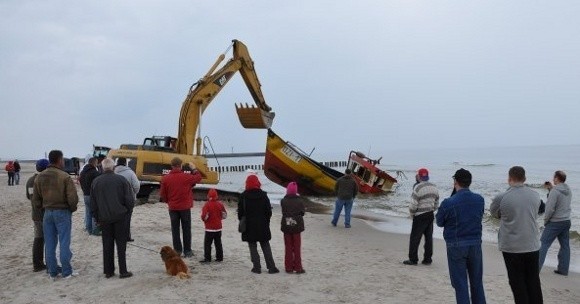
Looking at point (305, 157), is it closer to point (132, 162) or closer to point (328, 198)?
point (328, 198)

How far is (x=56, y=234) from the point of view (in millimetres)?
6812

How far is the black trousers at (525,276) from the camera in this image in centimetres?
515

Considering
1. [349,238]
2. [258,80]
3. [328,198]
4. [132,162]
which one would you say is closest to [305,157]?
[328,198]

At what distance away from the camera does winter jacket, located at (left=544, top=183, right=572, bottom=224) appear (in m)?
7.35

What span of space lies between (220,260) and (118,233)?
6.13ft

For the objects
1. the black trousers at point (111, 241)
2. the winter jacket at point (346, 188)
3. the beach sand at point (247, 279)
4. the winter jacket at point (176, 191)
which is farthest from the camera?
the winter jacket at point (346, 188)

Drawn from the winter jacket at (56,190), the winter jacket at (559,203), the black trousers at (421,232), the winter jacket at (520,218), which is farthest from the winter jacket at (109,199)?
the winter jacket at (559,203)

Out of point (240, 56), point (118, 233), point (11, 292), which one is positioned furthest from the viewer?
point (240, 56)

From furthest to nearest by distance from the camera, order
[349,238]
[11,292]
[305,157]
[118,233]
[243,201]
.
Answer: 1. [305,157]
2. [349,238]
3. [243,201]
4. [118,233]
5. [11,292]

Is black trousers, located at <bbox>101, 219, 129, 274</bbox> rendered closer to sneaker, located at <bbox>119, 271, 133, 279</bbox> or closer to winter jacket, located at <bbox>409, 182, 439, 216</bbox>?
sneaker, located at <bbox>119, 271, 133, 279</bbox>

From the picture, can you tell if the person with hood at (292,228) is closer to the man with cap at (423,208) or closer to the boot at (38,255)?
the man with cap at (423,208)

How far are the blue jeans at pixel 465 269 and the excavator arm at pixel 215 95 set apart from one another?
13122 millimetres

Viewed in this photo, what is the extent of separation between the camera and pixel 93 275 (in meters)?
6.94

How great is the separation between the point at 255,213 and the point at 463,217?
3102 mm
